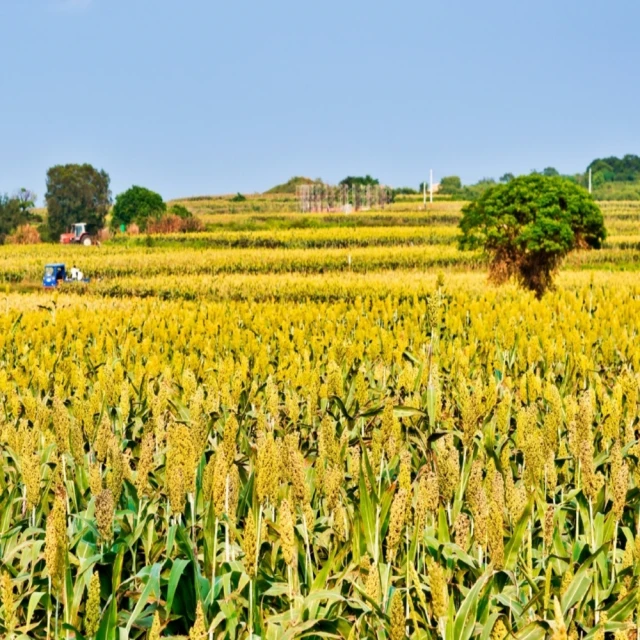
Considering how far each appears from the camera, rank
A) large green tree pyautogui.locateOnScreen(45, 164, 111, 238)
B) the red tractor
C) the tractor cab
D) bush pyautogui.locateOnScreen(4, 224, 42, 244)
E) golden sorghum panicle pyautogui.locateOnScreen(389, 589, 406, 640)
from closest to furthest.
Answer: golden sorghum panicle pyautogui.locateOnScreen(389, 589, 406, 640) → the tractor cab → the red tractor → bush pyautogui.locateOnScreen(4, 224, 42, 244) → large green tree pyautogui.locateOnScreen(45, 164, 111, 238)

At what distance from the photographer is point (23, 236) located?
66.0 meters

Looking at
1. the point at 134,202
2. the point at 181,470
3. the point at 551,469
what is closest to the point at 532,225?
the point at 551,469

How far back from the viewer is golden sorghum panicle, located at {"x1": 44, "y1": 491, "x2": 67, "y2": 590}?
225cm

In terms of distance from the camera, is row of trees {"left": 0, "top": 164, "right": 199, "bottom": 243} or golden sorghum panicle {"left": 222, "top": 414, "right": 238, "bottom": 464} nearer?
golden sorghum panicle {"left": 222, "top": 414, "right": 238, "bottom": 464}

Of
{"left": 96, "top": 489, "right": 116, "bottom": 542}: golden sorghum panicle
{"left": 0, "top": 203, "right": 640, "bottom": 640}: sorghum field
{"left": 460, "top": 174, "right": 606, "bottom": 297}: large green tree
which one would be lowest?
{"left": 0, "top": 203, "right": 640, "bottom": 640}: sorghum field

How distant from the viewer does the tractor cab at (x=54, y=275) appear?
93.9 ft

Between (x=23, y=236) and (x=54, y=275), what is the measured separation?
39.3 meters

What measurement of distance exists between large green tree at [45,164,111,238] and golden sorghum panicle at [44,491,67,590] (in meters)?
77.1

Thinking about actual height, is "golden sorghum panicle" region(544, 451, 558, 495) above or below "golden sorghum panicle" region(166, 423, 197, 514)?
below

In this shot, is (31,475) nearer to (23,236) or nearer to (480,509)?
(480,509)

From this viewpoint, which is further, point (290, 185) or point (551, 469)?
point (290, 185)

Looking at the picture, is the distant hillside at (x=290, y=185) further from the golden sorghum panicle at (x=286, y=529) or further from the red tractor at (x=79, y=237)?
the golden sorghum panicle at (x=286, y=529)

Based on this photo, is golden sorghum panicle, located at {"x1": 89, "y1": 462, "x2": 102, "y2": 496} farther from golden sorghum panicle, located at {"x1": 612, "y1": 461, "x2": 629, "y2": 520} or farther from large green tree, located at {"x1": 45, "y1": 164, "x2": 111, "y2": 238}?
large green tree, located at {"x1": 45, "y1": 164, "x2": 111, "y2": 238}

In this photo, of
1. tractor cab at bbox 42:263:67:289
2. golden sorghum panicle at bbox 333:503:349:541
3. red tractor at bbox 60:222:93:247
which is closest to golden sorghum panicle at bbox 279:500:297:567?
golden sorghum panicle at bbox 333:503:349:541
